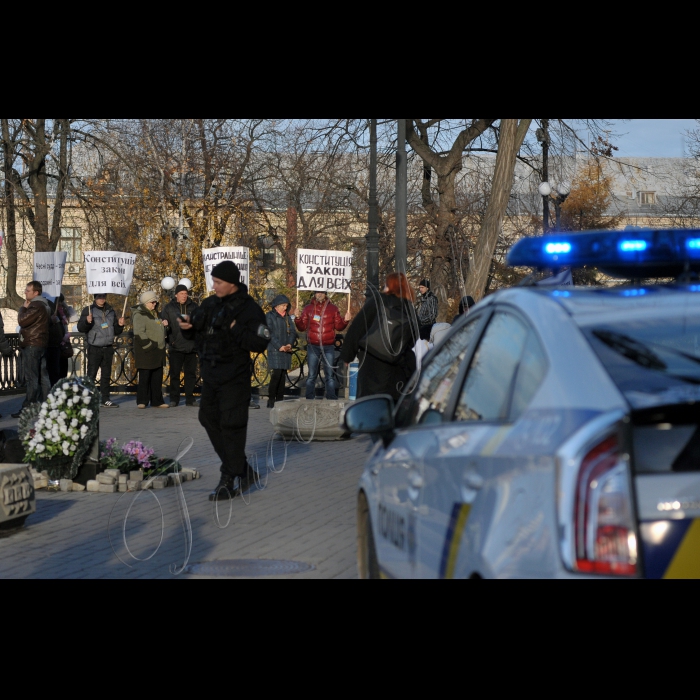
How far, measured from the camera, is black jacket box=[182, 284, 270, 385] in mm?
10133

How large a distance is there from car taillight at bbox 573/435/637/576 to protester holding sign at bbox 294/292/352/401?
644 inches

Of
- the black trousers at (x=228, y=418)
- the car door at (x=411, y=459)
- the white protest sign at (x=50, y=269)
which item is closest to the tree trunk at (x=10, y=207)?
the white protest sign at (x=50, y=269)

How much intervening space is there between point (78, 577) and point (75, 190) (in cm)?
3091

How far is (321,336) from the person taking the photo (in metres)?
19.1

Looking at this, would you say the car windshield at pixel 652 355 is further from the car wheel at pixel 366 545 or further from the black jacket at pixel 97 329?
the black jacket at pixel 97 329

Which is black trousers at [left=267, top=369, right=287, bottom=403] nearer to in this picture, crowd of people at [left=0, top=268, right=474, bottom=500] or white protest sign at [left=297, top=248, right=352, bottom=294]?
crowd of people at [left=0, top=268, right=474, bottom=500]

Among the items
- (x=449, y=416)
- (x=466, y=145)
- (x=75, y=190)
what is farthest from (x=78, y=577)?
(x=75, y=190)

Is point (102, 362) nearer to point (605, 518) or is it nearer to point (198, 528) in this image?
point (198, 528)

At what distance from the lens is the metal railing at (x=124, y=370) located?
22.6m

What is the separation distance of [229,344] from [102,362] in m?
10.4

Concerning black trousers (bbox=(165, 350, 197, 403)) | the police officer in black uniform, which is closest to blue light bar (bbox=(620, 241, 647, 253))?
the police officer in black uniform

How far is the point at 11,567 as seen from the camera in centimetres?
754

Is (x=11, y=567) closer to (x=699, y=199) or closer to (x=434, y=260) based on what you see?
(x=434, y=260)

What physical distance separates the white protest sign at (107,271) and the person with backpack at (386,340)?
10330 millimetres
